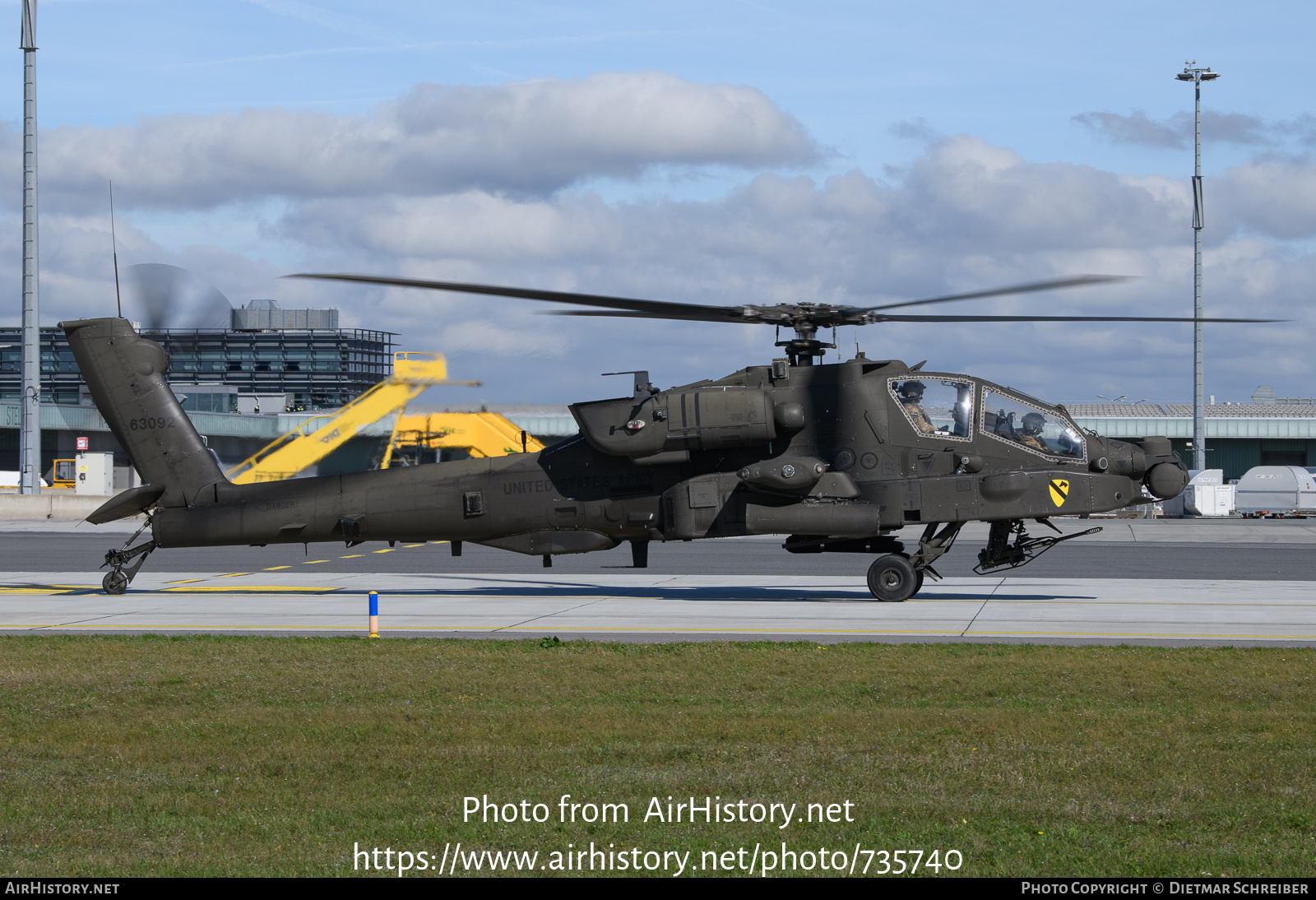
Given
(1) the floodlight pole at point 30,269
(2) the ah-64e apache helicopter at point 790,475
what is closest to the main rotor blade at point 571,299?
(2) the ah-64e apache helicopter at point 790,475

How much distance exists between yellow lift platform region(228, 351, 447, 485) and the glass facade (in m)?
54.1

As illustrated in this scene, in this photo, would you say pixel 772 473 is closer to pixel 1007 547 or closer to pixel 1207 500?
pixel 1007 547

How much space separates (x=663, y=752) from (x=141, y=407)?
15.0 meters

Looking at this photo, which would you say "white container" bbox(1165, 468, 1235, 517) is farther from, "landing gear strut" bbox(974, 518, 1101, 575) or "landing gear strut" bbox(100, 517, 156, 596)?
"landing gear strut" bbox(100, 517, 156, 596)

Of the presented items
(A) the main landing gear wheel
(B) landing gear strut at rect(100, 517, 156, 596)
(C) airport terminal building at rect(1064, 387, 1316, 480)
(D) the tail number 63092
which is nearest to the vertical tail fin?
(D) the tail number 63092

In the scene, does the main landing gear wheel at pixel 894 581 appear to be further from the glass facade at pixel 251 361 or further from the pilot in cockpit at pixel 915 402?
the glass facade at pixel 251 361

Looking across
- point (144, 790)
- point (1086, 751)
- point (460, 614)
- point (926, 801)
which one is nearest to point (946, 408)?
point (460, 614)

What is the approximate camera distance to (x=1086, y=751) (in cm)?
827

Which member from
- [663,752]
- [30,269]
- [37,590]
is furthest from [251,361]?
[663,752]

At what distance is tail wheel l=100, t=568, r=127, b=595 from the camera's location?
811 inches

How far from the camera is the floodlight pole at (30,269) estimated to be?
145 ft

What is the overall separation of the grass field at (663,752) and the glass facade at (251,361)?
71740 mm

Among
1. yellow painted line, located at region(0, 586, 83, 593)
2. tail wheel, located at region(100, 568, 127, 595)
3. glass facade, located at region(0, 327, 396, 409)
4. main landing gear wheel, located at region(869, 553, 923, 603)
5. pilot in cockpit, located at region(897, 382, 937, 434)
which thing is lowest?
yellow painted line, located at region(0, 586, 83, 593)

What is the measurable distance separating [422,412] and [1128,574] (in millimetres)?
13725
